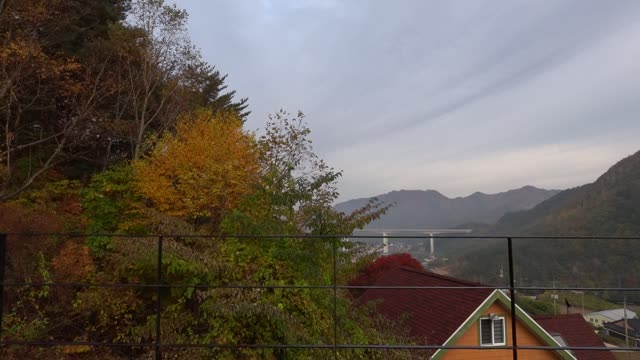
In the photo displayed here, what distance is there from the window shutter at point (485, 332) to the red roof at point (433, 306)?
584 millimetres

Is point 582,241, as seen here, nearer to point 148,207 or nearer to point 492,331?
point 492,331

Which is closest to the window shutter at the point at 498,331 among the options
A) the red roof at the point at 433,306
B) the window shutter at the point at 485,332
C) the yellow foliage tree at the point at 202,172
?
the window shutter at the point at 485,332

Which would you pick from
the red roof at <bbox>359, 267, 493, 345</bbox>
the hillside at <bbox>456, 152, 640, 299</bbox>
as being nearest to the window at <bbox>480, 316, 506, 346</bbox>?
the red roof at <bbox>359, 267, 493, 345</bbox>

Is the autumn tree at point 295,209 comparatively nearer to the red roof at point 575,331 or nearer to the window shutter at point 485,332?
the window shutter at point 485,332

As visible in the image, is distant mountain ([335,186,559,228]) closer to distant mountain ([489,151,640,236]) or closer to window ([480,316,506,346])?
distant mountain ([489,151,640,236])

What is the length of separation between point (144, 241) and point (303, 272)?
2.89 m

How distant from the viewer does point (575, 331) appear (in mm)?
15031

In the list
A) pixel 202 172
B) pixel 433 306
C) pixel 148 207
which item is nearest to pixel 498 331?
pixel 433 306

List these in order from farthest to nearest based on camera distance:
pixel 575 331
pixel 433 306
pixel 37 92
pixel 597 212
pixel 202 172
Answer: pixel 597 212, pixel 575 331, pixel 433 306, pixel 37 92, pixel 202 172

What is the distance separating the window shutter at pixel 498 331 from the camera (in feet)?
37.1

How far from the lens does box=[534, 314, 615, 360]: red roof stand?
14.3 m

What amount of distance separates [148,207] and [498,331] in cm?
1010

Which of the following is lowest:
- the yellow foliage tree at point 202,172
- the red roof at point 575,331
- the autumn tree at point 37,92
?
the red roof at point 575,331

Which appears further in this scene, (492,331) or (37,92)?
(492,331)
